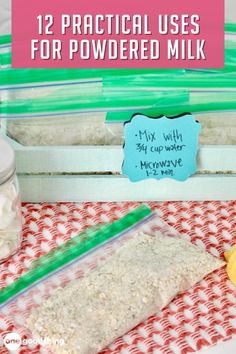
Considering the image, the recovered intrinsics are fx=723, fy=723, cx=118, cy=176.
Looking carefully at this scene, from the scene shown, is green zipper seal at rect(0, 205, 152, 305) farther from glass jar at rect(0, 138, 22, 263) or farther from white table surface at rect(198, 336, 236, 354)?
white table surface at rect(198, 336, 236, 354)

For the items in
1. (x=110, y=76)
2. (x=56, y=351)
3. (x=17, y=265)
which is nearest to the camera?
(x=56, y=351)

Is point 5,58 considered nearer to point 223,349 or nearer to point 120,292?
point 120,292

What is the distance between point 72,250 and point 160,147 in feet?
0.70

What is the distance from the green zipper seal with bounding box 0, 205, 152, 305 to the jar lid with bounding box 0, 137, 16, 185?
14cm

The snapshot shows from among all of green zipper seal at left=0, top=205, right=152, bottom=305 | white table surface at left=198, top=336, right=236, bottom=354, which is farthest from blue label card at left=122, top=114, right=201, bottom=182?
white table surface at left=198, top=336, right=236, bottom=354

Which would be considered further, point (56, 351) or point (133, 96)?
point (133, 96)

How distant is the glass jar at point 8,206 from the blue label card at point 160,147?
19 centimetres

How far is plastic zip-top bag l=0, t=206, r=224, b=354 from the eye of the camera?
2.89 feet

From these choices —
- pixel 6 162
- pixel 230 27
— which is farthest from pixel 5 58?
pixel 230 27

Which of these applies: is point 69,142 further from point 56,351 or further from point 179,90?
point 56,351

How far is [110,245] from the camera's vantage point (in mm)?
1037

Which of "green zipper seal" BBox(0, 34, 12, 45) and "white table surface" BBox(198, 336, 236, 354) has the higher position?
"green zipper seal" BBox(0, 34, 12, 45)

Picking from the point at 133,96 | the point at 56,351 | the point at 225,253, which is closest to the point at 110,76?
the point at 133,96

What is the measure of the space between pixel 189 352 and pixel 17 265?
0.28m
